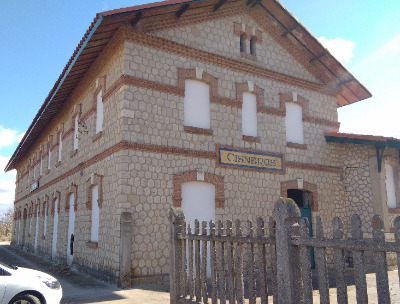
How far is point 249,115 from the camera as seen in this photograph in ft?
44.9

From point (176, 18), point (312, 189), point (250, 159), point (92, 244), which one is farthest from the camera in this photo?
point (312, 189)

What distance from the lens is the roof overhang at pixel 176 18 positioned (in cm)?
1125

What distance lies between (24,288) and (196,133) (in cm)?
689

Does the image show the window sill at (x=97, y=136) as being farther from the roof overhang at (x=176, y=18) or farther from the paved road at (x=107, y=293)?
the paved road at (x=107, y=293)

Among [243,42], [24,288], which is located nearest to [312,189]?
[243,42]

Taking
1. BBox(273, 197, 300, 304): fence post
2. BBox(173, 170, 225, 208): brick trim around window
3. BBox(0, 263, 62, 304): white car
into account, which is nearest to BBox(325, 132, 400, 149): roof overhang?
BBox(173, 170, 225, 208): brick trim around window

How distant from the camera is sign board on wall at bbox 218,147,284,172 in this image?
41.5ft

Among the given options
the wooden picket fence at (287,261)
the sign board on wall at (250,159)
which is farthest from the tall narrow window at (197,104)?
the wooden picket fence at (287,261)

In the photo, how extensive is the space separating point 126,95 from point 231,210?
4956 millimetres

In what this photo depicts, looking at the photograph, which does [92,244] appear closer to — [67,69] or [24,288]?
[24,288]

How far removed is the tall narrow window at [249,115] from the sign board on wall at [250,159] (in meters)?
0.82

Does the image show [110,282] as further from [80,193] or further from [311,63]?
[311,63]

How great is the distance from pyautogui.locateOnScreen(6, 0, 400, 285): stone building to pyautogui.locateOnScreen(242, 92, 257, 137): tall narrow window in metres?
0.05

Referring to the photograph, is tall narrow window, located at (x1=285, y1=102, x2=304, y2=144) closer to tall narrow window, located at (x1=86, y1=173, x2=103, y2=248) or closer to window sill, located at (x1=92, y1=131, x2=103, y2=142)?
window sill, located at (x1=92, y1=131, x2=103, y2=142)
